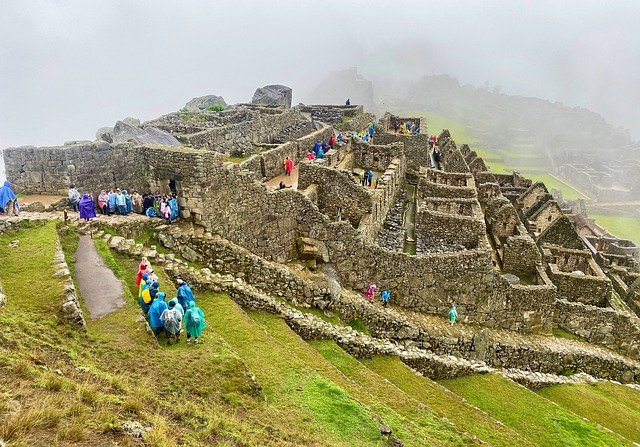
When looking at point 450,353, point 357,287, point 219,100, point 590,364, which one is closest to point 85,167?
point 357,287

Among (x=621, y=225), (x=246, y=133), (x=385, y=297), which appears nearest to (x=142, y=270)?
(x=385, y=297)

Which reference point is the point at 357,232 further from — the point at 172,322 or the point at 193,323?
the point at 172,322

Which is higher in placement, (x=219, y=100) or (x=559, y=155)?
(x=219, y=100)

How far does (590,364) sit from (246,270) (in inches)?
615

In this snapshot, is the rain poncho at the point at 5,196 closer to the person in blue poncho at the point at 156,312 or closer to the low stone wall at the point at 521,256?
the person in blue poncho at the point at 156,312

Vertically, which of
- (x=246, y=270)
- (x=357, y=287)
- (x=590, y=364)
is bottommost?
(x=590, y=364)

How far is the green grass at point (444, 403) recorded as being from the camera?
13.7 m

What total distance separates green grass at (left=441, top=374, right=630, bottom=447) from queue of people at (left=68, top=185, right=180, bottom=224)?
1156 centimetres

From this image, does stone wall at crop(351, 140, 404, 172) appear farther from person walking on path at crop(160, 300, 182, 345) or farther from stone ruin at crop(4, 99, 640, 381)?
person walking on path at crop(160, 300, 182, 345)

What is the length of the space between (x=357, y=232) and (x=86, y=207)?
10.8m

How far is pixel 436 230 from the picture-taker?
25.9 m

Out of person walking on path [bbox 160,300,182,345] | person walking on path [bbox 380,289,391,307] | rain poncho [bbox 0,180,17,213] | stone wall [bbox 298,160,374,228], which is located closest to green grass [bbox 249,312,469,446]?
person walking on path [bbox 160,300,182,345]

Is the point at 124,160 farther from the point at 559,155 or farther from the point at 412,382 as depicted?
the point at 559,155

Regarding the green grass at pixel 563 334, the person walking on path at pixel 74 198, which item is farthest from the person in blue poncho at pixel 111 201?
the green grass at pixel 563 334
